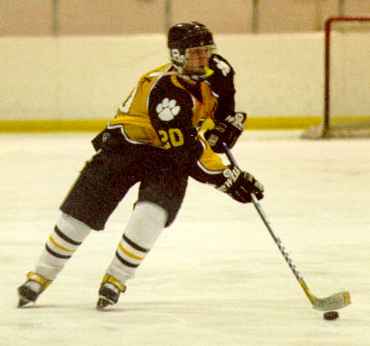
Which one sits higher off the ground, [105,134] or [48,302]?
[105,134]

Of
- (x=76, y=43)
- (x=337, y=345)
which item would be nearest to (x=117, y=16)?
(x=76, y=43)

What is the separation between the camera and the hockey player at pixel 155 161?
155 inches

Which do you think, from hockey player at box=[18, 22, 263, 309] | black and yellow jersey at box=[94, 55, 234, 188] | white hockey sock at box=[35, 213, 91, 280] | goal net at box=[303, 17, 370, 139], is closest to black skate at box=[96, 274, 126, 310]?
hockey player at box=[18, 22, 263, 309]

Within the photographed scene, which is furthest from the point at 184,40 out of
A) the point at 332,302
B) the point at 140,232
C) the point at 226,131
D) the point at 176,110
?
the point at 332,302

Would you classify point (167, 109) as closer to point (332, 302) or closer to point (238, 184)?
point (238, 184)

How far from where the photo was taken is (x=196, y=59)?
12.9 ft

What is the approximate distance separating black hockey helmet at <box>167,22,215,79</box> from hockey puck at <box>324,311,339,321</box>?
0.91m

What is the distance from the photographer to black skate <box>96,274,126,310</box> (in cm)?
400

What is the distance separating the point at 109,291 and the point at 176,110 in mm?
644

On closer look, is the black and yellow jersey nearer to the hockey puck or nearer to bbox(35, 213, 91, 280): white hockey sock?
bbox(35, 213, 91, 280): white hockey sock

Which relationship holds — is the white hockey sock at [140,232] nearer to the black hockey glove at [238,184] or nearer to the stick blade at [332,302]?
the black hockey glove at [238,184]

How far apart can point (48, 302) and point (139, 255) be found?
40 cm

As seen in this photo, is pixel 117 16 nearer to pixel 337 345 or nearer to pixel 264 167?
pixel 264 167

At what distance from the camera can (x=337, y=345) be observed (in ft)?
11.3
